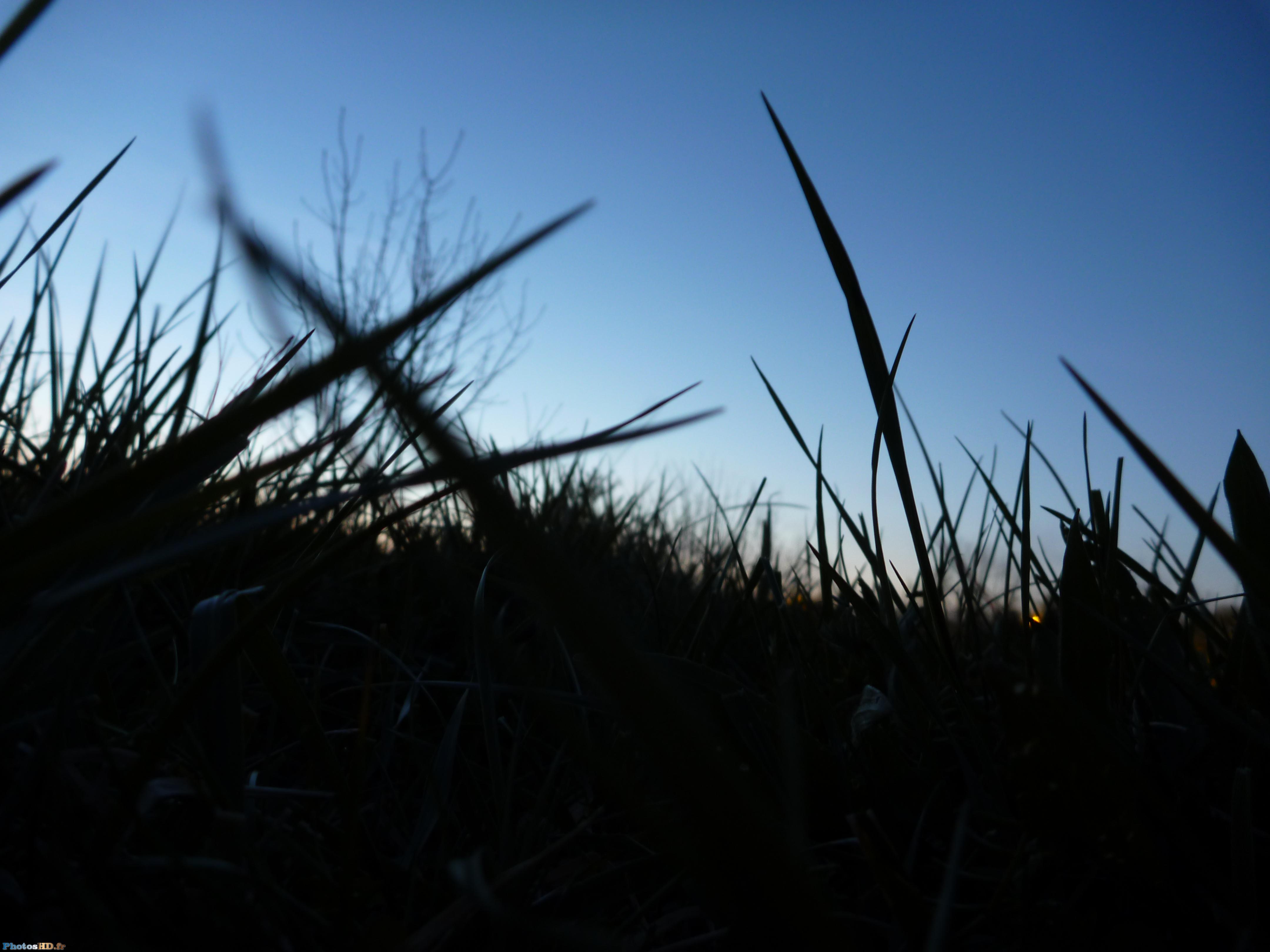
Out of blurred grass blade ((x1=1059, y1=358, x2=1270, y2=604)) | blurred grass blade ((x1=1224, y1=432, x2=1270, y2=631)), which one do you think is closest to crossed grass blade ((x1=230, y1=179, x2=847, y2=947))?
blurred grass blade ((x1=1059, y1=358, x2=1270, y2=604))

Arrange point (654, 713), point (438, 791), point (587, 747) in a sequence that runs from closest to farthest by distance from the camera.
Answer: point (654, 713) → point (587, 747) → point (438, 791)

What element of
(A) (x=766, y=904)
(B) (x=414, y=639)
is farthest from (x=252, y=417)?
(B) (x=414, y=639)

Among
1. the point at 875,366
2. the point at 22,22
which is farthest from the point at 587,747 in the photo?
the point at 22,22

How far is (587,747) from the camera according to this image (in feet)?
1.09

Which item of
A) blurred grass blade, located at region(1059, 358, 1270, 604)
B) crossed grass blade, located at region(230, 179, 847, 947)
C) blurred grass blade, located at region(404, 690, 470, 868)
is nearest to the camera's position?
crossed grass blade, located at region(230, 179, 847, 947)

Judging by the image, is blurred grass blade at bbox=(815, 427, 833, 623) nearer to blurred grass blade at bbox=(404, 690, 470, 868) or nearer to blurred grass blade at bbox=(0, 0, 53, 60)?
blurred grass blade at bbox=(404, 690, 470, 868)

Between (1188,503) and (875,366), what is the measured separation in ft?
0.61

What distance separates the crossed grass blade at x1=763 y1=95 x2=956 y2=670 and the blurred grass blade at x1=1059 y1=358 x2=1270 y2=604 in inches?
4.9

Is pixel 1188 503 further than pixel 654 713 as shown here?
Yes

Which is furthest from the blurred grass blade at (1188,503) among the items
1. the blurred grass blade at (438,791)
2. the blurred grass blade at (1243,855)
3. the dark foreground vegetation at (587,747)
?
the blurred grass blade at (438,791)

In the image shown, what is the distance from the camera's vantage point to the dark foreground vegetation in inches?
10.6

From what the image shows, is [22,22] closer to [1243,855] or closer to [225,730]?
[225,730]

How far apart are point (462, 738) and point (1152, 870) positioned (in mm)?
546

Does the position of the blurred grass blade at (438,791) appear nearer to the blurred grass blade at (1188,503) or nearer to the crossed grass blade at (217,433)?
the crossed grass blade at (217,433)
